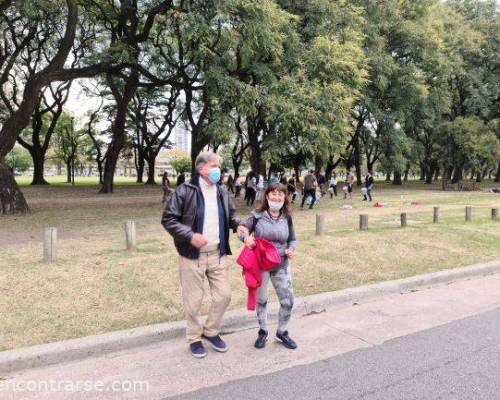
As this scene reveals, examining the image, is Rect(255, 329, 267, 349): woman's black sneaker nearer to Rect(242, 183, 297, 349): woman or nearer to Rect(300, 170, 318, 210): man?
Rect(242, 183, 297, 349): woman

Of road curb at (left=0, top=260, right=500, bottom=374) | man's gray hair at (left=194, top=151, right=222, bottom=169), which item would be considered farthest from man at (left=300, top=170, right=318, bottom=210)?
man's gray hair at (left=194, top=151, right=222, bottom=169)

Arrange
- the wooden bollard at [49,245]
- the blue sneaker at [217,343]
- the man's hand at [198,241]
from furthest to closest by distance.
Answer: the wooden bollard at [49,245]
the blue sneaker at [217,343]
the man's hand at [198,241]

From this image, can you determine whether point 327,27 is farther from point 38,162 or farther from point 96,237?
point 38,162

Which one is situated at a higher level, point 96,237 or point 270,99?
point 270,99

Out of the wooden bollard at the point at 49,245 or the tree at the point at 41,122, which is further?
the tree at the point at 41,122

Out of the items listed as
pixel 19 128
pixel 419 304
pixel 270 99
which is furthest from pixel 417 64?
pixel 419 304

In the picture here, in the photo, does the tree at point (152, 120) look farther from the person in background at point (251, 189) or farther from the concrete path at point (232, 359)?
the concrete path at point (232, 359)

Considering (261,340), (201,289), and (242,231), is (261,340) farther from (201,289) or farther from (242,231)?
(242,231)

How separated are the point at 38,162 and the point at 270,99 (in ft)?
102

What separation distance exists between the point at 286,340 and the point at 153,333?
1347 mm

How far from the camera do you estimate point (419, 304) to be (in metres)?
5.43

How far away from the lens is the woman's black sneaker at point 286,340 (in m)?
4.07

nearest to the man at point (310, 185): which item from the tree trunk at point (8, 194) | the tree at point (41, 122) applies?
the tree trunk at point (8, 194)

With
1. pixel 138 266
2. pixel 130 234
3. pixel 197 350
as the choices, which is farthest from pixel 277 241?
pixel 130 234
